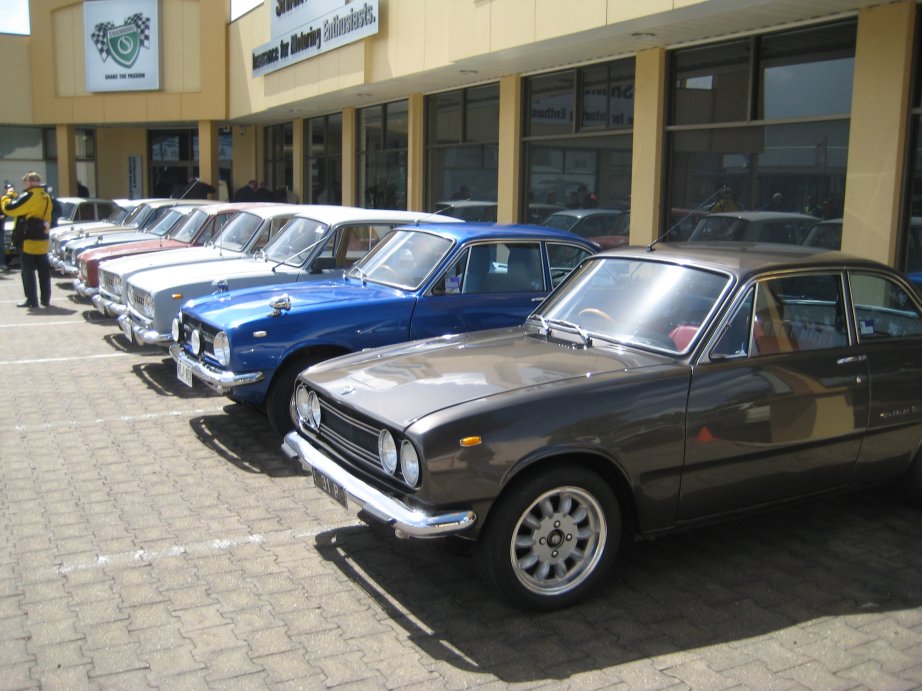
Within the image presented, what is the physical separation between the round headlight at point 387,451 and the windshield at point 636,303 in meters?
1.42

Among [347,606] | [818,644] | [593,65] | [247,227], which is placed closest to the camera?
[818,644]

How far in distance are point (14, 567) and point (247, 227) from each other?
6486 millimetres

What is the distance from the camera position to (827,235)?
9.02 meters

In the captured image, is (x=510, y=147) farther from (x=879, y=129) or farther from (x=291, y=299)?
(x=291, y=299)

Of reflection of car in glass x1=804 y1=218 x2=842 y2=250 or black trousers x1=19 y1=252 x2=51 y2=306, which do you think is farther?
black trousers x1=19 y1=252 x2=51 y2=306

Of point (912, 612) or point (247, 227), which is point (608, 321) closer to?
point (912, 612)

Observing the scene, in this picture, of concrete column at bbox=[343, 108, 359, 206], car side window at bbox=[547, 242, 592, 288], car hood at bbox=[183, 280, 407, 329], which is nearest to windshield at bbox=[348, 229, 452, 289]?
car hood at bbox=[183, 280, 407, 329]

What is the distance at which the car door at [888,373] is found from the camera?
4.85 m

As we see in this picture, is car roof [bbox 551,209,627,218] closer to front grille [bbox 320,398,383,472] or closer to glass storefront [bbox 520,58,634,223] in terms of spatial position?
glass storefront [bbox 520,58,634,223]

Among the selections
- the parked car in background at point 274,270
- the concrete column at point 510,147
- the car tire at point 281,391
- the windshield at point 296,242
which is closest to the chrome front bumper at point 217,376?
the car tire at point 281,391

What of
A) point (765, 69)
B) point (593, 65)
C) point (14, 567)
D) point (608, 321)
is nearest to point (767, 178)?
point (765, 69)

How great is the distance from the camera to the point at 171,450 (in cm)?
640

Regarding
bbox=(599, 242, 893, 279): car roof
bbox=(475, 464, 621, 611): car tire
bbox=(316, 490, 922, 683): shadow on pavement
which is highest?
bbox=(599, 242, 893, 279): car roof

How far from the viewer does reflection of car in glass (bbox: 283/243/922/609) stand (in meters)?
3.86
